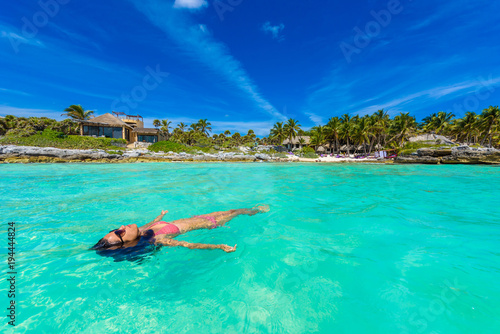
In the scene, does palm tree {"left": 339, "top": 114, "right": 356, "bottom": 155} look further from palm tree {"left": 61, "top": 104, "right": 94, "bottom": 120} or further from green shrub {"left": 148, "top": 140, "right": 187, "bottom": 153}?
palm tree {"left": 61, "top": 104, "right": 94, "bottom": 120}

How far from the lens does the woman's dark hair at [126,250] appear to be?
3408mm

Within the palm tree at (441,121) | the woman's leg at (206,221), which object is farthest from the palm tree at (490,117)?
the woman's leg at (206,221)

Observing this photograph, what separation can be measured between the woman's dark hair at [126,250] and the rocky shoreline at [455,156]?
126 ft

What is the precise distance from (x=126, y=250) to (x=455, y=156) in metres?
40.3

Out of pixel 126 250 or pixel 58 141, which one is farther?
pixel 58 141

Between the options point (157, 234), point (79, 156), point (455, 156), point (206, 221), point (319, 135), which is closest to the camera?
point (157, 234)

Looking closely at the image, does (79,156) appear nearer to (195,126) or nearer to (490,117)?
(195,126)

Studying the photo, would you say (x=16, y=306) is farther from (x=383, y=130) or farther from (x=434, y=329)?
(x=383, y=130)

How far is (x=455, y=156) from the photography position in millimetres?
28047

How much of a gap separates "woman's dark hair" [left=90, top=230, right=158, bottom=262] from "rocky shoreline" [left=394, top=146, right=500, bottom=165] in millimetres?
38288

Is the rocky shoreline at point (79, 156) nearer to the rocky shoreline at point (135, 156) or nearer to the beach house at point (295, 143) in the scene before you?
the rocky shoreline at point (135, 156)

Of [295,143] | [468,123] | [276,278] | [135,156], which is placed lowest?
[276,278]

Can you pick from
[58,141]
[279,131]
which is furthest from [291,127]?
[58,141]

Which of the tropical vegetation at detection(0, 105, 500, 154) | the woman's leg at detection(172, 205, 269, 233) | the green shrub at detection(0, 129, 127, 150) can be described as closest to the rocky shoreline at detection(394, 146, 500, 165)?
the tropical vegetation at detection(0, 105, 500, 154)
